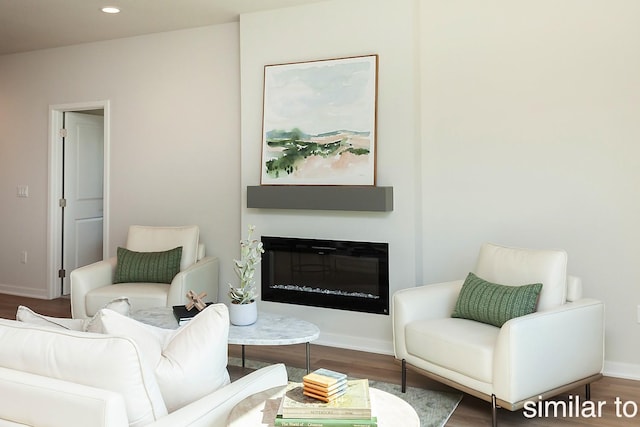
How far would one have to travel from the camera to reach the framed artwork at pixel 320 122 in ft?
13.1

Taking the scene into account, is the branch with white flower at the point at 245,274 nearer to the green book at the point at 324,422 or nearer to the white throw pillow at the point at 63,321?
the white throw pillow at the point at 63,321

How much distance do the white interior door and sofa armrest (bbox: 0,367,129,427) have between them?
192 inches

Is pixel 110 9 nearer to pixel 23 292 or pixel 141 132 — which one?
pixel 141 132

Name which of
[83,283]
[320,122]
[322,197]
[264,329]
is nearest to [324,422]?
[264,329]

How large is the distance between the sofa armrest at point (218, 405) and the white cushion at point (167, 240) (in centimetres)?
284

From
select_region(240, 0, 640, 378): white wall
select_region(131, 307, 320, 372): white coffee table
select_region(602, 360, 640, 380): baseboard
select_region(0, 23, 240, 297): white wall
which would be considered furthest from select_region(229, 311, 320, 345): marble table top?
select_region(602, 360, 640, 380): baseboard

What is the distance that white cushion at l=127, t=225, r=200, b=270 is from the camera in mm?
4574

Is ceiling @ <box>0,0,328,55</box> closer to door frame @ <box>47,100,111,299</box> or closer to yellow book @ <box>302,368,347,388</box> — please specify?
door frame @ <box>47,100,111,299</box>

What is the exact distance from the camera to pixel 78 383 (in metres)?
1.37

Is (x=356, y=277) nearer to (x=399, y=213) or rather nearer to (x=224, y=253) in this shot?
(x=399, y=213)

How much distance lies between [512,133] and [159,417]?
3.03 m

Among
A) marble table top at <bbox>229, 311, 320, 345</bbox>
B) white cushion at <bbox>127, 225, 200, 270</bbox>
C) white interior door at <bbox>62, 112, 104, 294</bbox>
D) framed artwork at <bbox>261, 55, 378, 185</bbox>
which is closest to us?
marble table top at <bbox>229, 311, 320, 345</bbox>

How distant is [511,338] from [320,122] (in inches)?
87.5

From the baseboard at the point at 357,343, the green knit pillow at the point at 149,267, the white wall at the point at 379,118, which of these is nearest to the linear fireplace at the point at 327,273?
the white wall at the point at 379,118
